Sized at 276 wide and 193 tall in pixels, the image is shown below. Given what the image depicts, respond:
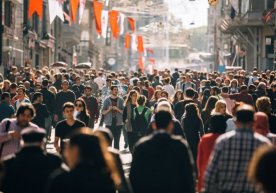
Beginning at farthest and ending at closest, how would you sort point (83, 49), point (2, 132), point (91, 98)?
1. point (83, 49)
2. point (91, 98)
3. point (2, 132)

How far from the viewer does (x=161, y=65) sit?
6826 inches

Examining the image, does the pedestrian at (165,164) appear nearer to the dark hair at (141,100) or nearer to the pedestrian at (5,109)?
the pedestrian at (5,109)

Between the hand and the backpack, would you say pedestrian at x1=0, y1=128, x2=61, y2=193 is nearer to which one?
the hand

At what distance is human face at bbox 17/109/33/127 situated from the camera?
11.7 m

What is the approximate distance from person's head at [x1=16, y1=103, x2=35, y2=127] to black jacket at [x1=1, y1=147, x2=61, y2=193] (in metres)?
3.36

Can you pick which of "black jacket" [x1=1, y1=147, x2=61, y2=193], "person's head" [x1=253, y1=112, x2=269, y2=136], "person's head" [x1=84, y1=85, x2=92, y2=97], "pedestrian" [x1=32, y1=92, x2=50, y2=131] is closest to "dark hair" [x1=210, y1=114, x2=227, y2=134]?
"person's head" [x1=253, y1=112, x2=269, y2=136]

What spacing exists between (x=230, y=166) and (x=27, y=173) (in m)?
1.70

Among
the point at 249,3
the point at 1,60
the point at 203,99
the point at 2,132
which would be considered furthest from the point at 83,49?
the point at 2,132

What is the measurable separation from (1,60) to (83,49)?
51807 millimetres

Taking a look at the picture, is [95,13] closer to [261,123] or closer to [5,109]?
[5,109]

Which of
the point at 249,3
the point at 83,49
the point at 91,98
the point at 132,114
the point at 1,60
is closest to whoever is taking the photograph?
the point at 132,114

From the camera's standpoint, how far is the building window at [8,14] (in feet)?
156

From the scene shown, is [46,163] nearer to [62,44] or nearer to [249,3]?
[249,3]

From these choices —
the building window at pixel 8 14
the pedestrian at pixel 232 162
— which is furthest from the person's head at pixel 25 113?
the building window at pixel 8 14
